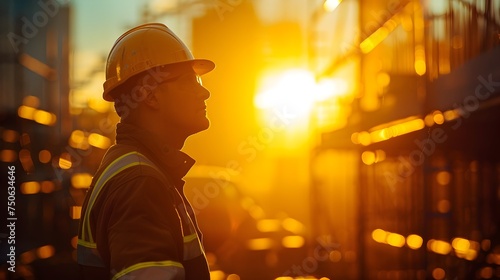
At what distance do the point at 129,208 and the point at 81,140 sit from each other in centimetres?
1252

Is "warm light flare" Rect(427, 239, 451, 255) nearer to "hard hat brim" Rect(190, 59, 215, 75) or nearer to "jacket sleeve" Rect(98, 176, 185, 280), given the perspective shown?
"hard hat brim" Rect(190, 59, 215, 75)

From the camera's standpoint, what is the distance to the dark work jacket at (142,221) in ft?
5.84

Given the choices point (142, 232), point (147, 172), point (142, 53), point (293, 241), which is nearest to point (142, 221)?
point (142, 232)

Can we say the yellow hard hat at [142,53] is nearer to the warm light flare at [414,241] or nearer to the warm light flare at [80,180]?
the warm light flare at [414,241]

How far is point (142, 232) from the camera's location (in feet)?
5.91

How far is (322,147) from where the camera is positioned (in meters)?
12.5

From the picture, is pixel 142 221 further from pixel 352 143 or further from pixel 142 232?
pixel 352 143

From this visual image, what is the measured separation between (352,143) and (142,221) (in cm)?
984

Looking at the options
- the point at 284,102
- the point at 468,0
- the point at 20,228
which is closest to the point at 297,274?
the point at 284,102

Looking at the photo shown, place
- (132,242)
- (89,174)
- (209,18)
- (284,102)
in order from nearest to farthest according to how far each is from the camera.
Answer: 1. (132,242)
2. (284,102)
3. (89,174)
4. (209,18)

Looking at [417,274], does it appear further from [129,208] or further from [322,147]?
[129,208]

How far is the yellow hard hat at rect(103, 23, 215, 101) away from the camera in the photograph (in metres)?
2.49

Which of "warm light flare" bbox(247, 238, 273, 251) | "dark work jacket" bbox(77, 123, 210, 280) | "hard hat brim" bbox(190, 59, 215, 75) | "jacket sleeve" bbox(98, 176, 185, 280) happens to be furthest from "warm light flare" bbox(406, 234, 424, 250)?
"jacket sleeve" bbox(98, 176, 185, 280)

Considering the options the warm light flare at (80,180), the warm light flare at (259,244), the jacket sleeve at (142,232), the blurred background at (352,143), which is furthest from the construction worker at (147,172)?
the warm light flare at (80,180)
